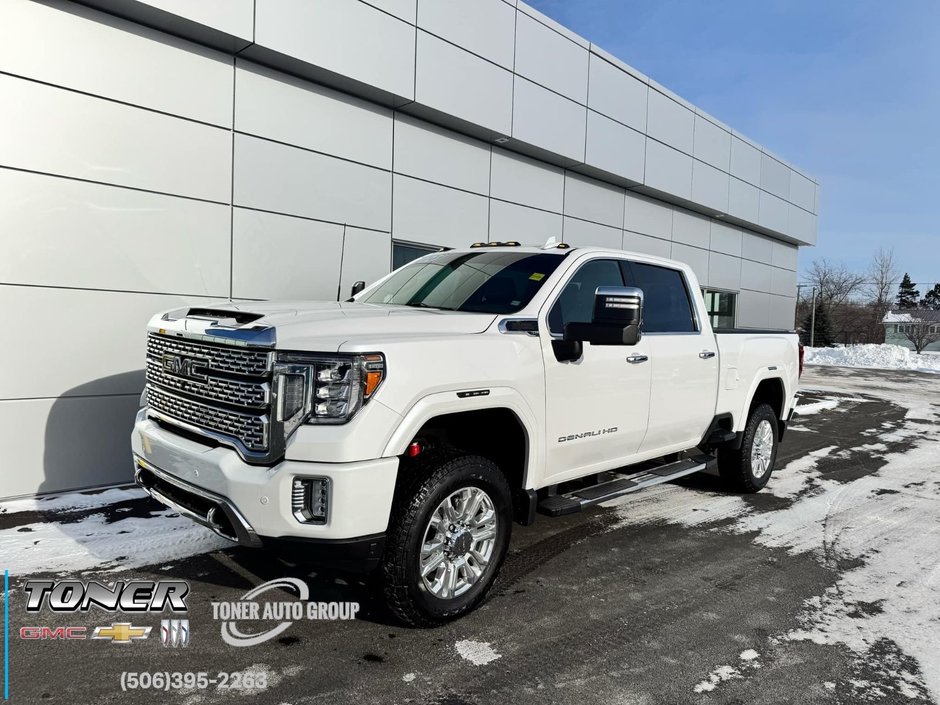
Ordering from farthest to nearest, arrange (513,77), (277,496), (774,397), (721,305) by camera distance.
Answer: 1. (721,305)
2. (513,77)
3. (774,397)
4. (277,496)

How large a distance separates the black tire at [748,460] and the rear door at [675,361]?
0.84m

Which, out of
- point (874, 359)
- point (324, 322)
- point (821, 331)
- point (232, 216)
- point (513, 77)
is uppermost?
point (513, 77)

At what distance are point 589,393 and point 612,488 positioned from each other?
751mm

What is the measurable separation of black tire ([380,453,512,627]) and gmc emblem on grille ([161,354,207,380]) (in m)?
1.20

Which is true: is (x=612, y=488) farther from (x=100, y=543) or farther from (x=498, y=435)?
(x=100, y=543)

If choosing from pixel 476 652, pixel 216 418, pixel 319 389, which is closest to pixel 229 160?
pixel 216 418

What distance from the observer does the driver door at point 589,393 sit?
3968 millimetres

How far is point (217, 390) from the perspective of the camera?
10.7ft

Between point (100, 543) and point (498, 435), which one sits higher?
point (498, 435)

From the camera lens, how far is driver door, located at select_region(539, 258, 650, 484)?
13.0 ft

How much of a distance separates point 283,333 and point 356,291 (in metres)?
2.67

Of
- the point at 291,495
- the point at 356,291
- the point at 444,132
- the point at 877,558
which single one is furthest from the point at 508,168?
the point at 291,495

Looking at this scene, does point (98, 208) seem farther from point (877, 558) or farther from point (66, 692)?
point (877, 558)

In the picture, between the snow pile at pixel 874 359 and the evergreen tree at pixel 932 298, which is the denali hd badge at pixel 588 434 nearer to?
the snow pile at pixel 874 359
